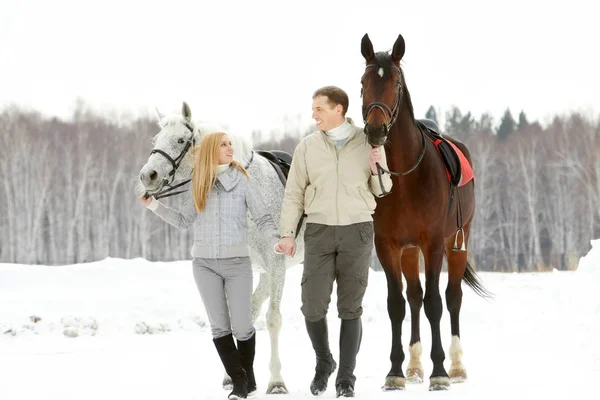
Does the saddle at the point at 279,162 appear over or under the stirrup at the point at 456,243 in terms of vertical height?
over

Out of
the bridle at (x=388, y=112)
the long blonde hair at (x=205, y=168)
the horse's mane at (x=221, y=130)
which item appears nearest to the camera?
the long blonde hair at (x=205, y=168)

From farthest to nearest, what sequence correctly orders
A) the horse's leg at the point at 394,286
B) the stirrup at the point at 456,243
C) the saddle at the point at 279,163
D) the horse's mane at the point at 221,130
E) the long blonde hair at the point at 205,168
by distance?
the stirrup at the point at 456,243
the saddle at the point at 279,163
the horse's leg at the point at 394,286
the horse's mane at the point at 221,130
the long blonde hair at the point at 205,168

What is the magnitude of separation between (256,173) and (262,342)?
4498 millimetres

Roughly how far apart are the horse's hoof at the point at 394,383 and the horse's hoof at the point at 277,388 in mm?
768

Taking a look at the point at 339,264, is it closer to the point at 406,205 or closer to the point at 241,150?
the point at 406,205

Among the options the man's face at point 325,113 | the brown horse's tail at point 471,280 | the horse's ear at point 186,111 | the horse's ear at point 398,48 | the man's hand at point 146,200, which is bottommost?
the brown horse's tail at point 471,280

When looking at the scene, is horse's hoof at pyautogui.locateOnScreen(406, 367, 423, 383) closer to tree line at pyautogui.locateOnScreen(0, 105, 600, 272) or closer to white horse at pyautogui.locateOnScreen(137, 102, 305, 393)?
white horse at pyautogui.locateOnScreen(137, 102, 305, 393)

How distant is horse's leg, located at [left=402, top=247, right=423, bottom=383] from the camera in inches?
267

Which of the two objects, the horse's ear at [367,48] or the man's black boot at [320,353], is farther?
the horse's ear at [367,48]

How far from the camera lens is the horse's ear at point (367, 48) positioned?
→ 20.5 feet

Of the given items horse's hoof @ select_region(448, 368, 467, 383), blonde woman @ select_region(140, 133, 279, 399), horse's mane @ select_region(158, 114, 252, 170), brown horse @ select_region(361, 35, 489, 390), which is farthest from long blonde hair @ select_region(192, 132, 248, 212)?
horse's hoof @ select_region(448, 368, 467, 383)

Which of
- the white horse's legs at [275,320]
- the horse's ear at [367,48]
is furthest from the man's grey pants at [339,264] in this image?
the horse's ear at [367,48]

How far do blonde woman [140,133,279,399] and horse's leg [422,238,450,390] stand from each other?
1418mm

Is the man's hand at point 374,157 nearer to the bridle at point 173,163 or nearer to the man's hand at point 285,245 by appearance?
the man's hand at point 285,245
